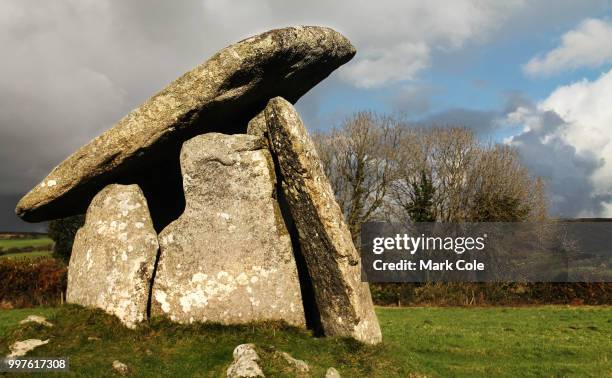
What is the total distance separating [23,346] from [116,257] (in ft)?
6.60

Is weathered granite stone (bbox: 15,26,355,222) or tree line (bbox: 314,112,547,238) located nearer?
weathered granite stone (bbox: 15,26,355,222)

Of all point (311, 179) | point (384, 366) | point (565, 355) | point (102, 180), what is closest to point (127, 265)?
point (102, 180)

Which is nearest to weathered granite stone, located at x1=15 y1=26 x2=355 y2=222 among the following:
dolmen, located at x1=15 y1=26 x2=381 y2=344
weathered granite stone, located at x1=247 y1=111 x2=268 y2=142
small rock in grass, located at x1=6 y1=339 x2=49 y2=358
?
dolmen, located at x1=15 y1=26 x2=381 y2=344

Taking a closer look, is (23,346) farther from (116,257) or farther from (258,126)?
(258,126)

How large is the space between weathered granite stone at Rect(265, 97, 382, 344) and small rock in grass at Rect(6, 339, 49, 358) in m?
4.52

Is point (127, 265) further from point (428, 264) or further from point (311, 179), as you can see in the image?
point (428, 264)

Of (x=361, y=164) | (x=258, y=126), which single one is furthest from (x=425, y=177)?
(x=258, y=126)

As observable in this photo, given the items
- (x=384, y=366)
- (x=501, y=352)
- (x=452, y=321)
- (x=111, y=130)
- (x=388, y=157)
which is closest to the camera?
(x=384, y=366)

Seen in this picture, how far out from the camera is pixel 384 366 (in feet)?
29.0

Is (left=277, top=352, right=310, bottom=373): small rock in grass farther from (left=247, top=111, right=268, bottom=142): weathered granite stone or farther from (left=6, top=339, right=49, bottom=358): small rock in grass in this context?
(left=247, top=111, right=268, bottom=142): weathered granite stone

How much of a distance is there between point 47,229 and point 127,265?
24.1 metres

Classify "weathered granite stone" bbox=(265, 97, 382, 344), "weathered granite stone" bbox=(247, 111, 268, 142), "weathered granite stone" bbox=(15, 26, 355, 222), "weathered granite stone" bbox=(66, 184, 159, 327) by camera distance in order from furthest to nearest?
"weathered granite stone" bbox=(247, 111, 268, 142)
"weathered granite stone" bbox=(66, 184, 159, 327)
"weathered granite stone" bbox=(15, 26, 355, 222)
"weathered granite stone" bbox=(265, 97, 382, 344)

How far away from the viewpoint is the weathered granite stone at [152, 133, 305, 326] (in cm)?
977

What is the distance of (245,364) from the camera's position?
7781mm
